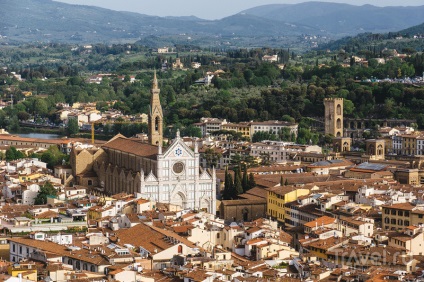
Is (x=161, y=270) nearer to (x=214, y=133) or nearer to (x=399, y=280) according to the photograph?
(x=399, y=280)

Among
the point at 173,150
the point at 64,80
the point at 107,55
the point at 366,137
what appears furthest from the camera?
the point at 107,55

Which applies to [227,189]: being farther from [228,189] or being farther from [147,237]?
[147,237]

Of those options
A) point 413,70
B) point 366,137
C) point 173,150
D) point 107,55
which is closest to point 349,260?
point 173,150

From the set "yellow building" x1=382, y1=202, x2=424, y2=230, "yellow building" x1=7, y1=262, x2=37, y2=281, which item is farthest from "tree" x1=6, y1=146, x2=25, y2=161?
"yellow building" x1=7, y1=262, x2=37, y2=281

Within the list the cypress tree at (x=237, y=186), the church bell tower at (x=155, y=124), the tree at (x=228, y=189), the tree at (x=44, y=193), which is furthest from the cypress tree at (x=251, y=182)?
the tree at (x=44, y=193)

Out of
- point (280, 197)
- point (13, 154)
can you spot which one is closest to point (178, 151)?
point (280, 197)
